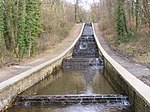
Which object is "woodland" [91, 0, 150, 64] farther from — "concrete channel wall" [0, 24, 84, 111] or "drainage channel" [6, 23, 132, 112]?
"concrete channel wall" [0, 24, 84, 111]

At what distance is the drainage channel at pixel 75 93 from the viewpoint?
10.5 meters

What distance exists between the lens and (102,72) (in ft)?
63.8

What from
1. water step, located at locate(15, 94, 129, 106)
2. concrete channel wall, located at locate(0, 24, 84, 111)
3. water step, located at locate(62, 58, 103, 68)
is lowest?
water step, located at locate(62, 58, 103, 68)

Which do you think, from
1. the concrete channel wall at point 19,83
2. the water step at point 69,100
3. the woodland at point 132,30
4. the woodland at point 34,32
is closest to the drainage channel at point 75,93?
the water step at point 69,100

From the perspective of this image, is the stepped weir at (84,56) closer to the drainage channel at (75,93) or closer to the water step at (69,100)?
the drainage channel at (75,93)

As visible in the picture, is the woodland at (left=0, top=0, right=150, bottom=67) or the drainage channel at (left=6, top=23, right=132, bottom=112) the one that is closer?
the drainage channel at (left=6, top=23, right=132, bottom=112)

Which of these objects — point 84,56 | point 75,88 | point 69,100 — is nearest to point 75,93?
point 75,88

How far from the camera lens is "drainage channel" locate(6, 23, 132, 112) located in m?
10.5

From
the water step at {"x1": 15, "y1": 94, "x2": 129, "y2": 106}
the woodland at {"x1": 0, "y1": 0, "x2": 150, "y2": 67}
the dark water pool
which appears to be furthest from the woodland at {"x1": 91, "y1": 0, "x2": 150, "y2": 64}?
the water step at {"x1": 15, "y1": 94, "x2": 129, "y2": 106}

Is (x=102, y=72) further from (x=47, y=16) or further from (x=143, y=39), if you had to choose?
(x=47, y=16)

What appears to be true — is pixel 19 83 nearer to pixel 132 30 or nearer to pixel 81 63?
pixel 81 63

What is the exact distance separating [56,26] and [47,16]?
2.68m

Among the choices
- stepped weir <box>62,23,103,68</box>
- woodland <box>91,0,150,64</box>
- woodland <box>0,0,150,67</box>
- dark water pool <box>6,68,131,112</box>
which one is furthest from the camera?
woodland <box>91,0,150,64</box>

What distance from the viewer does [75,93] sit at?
13.1 m
